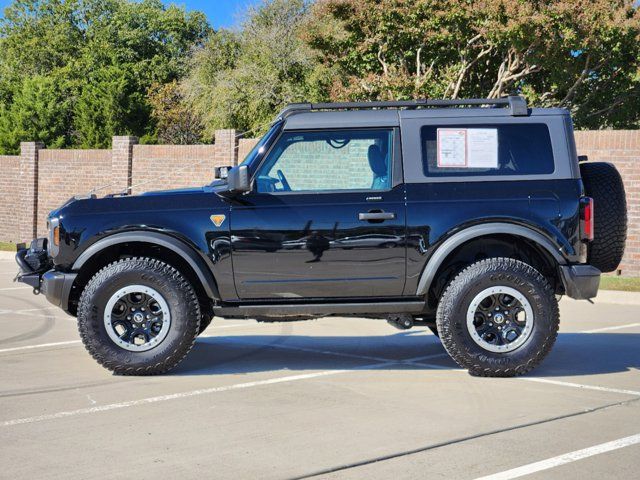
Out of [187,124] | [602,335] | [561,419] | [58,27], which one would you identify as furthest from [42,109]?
[561,419]

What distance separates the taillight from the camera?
8.27m

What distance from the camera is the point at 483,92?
90.5 feet

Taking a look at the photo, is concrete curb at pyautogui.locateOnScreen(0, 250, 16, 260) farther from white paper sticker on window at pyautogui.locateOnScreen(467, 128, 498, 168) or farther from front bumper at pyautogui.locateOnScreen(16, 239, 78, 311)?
white paper sticker on window at pyautogui.locateOnScreen(467, 128, 498, 168)

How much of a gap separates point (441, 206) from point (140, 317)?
2641 mm

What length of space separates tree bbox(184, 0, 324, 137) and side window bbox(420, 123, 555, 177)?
24417 millimetres

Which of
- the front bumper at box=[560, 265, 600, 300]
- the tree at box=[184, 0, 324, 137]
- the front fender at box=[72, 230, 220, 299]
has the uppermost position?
the tree at box=[184, 0, 324, 137]

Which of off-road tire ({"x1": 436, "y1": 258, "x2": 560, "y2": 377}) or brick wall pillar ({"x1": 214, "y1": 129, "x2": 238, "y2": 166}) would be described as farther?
brick wall pillar ({"x1": 214, "y1": 129, "x2": 238, "y2": 166})

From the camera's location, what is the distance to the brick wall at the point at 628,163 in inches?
688

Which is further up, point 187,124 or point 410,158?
point 187,124

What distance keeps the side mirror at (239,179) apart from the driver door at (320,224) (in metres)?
0.16

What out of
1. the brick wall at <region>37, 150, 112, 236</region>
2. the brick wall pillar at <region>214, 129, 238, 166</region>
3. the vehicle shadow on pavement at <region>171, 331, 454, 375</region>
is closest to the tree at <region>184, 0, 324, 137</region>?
the brick wall at <region>37, 150, 112, 236</region>

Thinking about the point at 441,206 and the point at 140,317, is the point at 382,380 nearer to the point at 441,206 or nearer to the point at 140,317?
the point at 441,206

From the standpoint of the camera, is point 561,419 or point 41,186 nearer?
point 561,419

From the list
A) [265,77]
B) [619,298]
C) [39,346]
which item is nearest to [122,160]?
[265,77]
